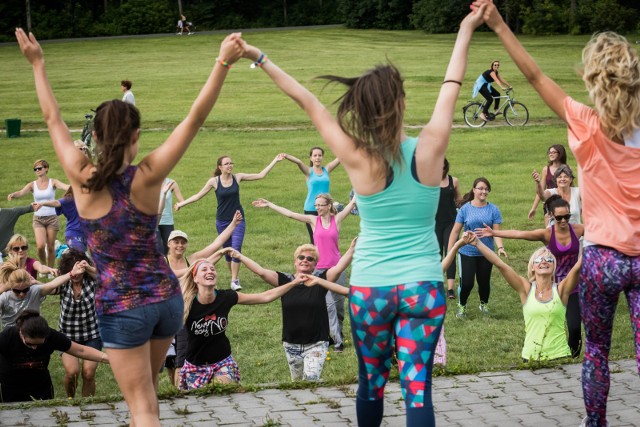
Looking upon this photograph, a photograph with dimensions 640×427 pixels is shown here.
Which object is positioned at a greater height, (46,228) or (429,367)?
(429,367)

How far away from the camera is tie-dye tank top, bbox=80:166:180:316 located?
4492mm

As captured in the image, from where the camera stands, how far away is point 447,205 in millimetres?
13320

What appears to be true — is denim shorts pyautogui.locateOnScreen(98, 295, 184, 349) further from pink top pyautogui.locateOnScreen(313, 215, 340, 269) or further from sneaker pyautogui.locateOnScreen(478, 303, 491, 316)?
sneaker pyautogui.locateOnScreen(478, 303, 491, 316)

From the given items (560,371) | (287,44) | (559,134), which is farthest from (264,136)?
(287,44)

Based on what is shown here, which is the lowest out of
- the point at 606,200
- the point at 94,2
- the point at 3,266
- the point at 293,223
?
the point at 293,223

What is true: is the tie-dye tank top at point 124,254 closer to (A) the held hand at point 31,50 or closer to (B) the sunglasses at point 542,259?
(A) the held hand at point 31,50

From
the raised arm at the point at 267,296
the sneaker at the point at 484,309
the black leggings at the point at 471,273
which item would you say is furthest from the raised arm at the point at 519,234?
the sneaker at the point at 484,309

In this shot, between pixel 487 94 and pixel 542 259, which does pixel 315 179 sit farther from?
pixel 487 94

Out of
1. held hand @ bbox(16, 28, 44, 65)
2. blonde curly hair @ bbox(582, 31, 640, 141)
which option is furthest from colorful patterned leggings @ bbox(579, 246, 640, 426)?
held hand @ bbox(16, 28, 44, 65)

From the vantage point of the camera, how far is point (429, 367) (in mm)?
4441

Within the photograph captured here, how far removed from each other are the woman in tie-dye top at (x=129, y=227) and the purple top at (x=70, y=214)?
378 inches

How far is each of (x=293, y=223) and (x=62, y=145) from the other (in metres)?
14.4

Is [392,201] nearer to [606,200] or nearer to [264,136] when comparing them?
[606,200]

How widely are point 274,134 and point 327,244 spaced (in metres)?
18.8
